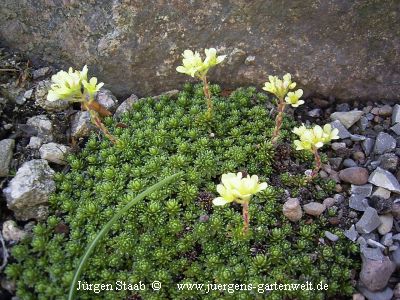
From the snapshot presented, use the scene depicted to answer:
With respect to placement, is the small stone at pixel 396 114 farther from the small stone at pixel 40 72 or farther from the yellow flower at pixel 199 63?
the small stone at pixel 40 72

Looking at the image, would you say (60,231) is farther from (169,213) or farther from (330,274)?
(330,274)

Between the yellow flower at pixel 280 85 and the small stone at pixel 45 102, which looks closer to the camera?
the yellow flower at pixel 280 85


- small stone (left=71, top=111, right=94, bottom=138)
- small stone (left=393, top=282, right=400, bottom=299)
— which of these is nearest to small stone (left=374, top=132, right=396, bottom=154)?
small stone (left=393, top=282, right=400, bottom=299)

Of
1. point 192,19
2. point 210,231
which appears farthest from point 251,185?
point 192,19

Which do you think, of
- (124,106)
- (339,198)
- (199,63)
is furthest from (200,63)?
(339,198)

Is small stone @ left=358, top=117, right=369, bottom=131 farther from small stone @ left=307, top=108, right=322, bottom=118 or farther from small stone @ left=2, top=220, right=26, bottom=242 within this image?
small stone @ left=2, top=220, right=26, bottom=242

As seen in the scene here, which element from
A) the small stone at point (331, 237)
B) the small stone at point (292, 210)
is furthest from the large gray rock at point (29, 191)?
the small stone at point (331, 237)
